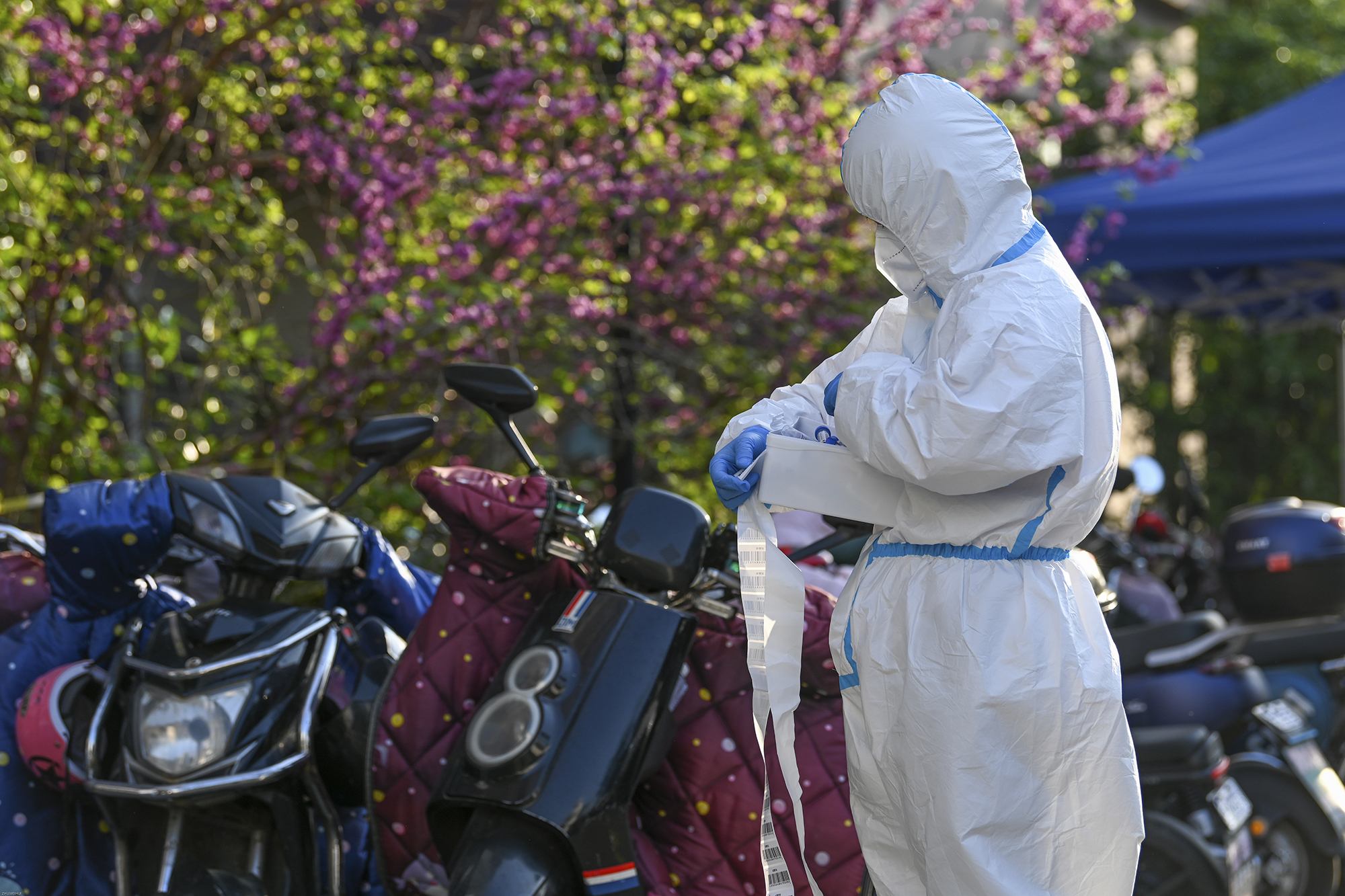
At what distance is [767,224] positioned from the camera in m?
4.54

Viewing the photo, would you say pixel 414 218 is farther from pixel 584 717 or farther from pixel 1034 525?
pixel 1034 525

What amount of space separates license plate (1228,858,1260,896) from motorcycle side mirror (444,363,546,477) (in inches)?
68.9

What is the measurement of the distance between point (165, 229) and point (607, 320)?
4.75ft

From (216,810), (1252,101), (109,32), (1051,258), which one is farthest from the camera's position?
(1252,101)

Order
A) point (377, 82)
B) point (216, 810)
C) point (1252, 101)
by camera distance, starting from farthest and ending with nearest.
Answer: point (1252, 101)
point (377, 82)
point (216, 810)

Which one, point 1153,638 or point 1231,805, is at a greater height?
point 1153,638

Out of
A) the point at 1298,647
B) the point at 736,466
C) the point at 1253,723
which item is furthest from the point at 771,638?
the point at 1298,647

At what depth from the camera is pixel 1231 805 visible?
8.82 feet

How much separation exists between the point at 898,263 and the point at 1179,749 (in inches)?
56.7

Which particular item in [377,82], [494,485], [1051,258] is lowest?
[494,485]

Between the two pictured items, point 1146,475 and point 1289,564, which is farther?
point 1146,475

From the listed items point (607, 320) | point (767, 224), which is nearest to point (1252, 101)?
point (767, 224)

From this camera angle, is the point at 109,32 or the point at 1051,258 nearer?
the point at 1051,258

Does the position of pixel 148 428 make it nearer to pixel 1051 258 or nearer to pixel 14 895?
pixel 14 895
